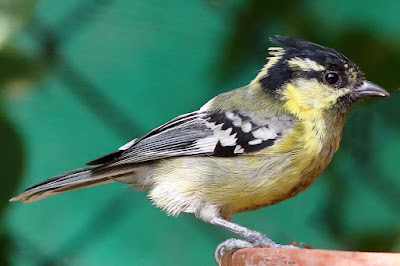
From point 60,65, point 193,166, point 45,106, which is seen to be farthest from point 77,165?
point 193,166

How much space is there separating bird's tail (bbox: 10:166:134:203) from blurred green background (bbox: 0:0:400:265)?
30 centimetres

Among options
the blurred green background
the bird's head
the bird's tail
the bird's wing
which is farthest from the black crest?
the bird's tail

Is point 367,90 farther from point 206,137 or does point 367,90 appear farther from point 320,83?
point 206,137

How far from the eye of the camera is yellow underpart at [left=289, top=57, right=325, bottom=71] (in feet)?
4.42

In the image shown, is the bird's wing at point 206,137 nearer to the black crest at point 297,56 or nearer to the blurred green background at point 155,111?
the black crest at point 297,56

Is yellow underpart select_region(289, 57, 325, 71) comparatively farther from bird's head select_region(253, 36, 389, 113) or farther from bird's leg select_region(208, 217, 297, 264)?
bird's leg select_region(208, 217, 297, 264)

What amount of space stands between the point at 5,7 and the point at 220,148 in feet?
2.12

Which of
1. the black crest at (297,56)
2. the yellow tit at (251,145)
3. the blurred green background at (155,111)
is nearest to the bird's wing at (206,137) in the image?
the yellow tit at (251,145)

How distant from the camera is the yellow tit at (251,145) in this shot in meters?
1.28

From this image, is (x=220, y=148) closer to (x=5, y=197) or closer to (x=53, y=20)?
(x=5, y=197)

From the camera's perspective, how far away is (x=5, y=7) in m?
1.38

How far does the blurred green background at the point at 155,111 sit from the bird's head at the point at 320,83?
14.0 inches

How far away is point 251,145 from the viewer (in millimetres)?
1294

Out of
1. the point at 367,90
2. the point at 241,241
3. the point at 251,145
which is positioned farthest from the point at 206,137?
the point at 367,90
